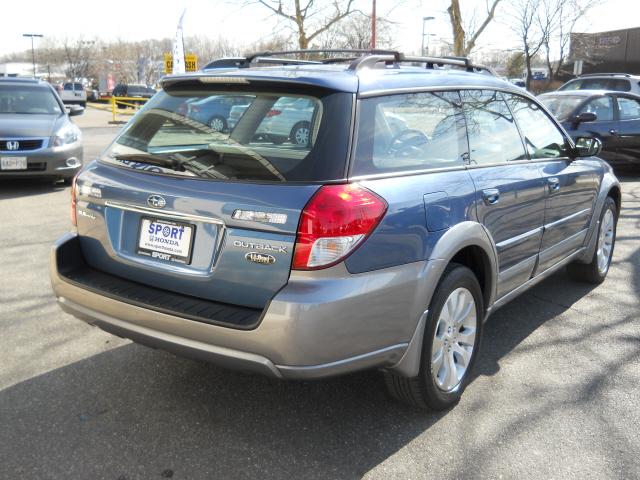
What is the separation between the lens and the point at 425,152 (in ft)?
10.2

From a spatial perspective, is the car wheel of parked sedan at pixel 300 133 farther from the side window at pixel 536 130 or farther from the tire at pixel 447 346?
the side window at pixel 536 130

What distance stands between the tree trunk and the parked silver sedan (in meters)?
13.4

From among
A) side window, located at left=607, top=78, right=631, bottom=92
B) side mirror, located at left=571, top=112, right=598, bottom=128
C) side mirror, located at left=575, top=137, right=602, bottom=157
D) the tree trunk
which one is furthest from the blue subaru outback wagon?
the tree trunk

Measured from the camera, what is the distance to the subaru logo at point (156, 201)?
9.18 ft

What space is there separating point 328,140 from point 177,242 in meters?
0.80

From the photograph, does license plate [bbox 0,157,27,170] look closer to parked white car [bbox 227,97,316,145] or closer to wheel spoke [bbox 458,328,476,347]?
parked white car [bbox 227,97,316,145]

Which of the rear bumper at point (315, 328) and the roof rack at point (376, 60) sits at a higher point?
the roof rack at point (376, 60)

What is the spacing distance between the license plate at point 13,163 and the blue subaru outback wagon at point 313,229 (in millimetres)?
6042

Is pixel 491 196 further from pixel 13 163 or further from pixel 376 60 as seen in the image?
pixel 13 163

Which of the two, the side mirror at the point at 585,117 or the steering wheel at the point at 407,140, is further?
the side mirror at the point at 585,117

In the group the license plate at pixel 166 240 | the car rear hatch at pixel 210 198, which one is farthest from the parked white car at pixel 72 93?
the license plate at pixel 166 240

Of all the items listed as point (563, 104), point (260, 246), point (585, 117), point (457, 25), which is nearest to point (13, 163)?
point (260, 246)

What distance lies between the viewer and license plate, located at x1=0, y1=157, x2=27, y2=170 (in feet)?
28.0

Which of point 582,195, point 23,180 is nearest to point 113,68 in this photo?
point 23,180
